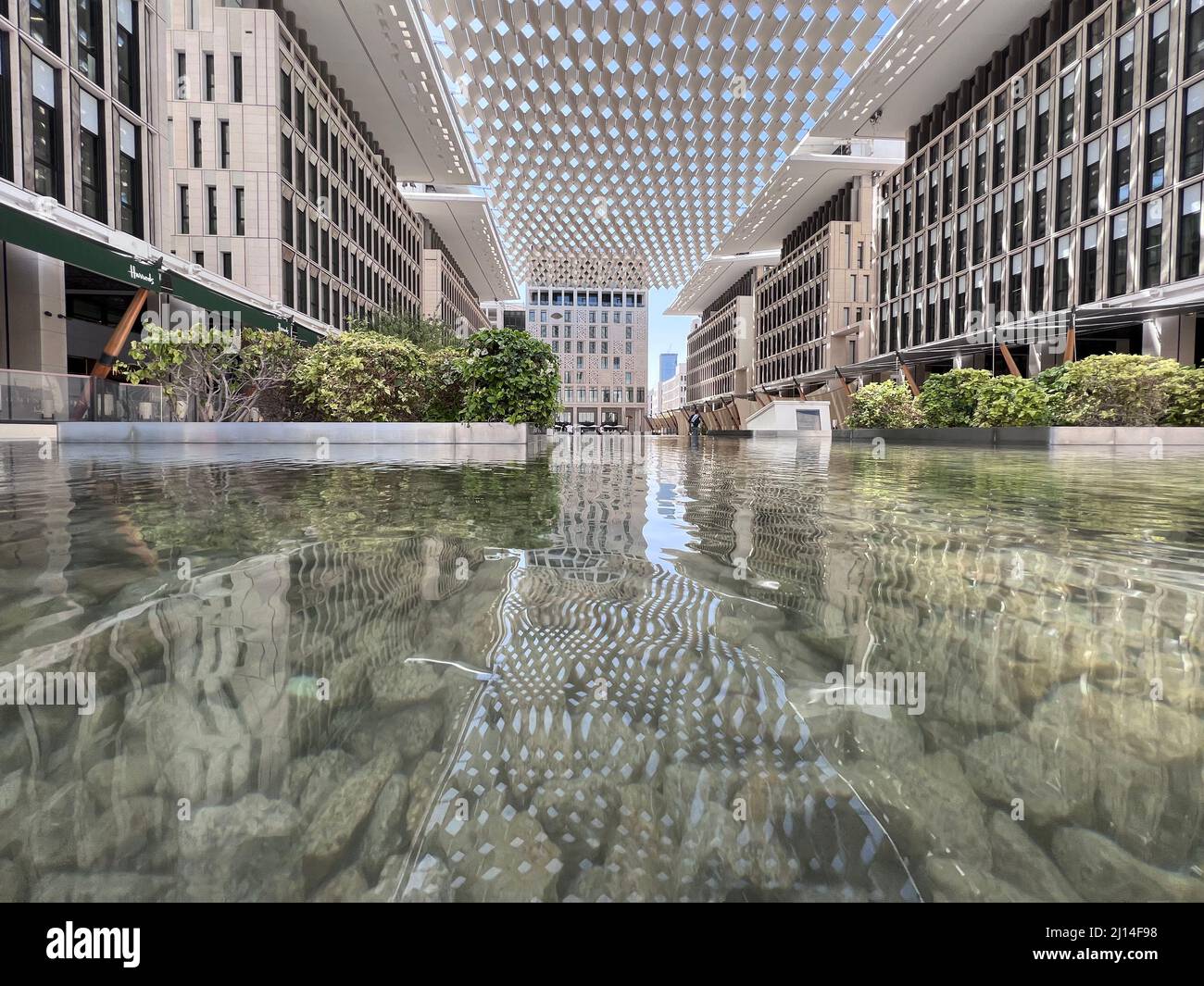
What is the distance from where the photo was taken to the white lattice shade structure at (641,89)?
2664 centimetres

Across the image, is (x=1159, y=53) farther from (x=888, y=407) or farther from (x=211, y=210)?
(x=211, y=210)

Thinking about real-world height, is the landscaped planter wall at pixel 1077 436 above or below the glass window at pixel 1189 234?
below

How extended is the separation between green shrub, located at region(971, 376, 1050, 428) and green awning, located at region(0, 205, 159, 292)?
21.6 m

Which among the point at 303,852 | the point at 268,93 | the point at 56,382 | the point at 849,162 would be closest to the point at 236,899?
the point at 303,852

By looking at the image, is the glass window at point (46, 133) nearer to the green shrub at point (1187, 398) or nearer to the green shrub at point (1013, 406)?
the green shrub at point (1013, 406)

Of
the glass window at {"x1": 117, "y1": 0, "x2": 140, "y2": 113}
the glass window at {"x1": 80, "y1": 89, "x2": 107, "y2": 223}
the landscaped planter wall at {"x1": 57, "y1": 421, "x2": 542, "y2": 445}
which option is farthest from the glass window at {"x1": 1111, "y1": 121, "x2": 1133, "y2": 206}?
the glass window at {"x1": 80, "y1": 89, "x2": 107, "y2": 223}

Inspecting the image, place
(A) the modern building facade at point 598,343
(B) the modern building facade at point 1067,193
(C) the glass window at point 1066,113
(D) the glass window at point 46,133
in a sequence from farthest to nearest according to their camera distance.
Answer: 1. (A) the modern building facade at point 598,343
2. (C) the glass window at point 1066,113
3. (B) the modern building facade at point 1067,193
4. (D) the glass window at point 46,133

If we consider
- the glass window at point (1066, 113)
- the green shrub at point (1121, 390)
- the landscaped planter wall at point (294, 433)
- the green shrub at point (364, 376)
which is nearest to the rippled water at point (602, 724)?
the landscaped planter wall at point (294, 433)

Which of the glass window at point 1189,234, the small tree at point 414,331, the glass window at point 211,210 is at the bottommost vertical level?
the small tree at point 414,331

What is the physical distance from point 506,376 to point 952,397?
14.2m

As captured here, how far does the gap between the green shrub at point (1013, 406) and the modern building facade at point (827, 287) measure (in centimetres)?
2812

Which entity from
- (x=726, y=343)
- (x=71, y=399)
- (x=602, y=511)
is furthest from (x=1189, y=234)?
(x=726, y=343)
